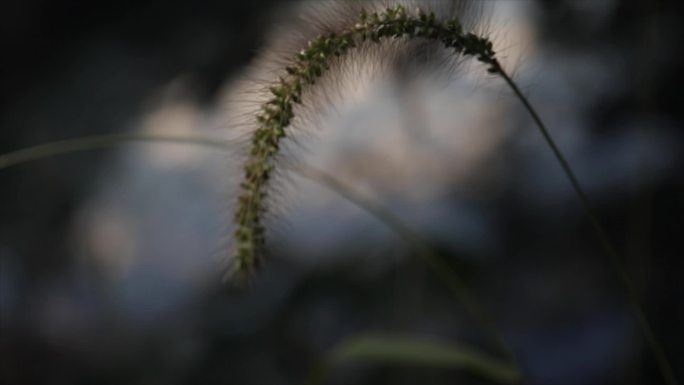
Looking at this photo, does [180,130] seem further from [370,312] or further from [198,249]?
[370,312]

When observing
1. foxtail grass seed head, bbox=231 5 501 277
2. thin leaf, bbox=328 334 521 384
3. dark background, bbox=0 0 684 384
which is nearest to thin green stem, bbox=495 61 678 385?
foxtail grass seed head, bbox=231 5 501 277

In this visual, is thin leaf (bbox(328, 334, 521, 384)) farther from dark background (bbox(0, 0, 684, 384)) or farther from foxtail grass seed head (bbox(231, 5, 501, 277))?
dark background (bbox(0, 0, 684, 384))

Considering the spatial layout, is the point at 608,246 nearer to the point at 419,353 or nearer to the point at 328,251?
the point at 419,353

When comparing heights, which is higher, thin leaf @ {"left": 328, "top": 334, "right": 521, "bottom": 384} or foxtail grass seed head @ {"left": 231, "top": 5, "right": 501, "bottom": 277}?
foxtail grass seed head @ {"left": 231, "top": 5, "right": 501, "bottom": 277}

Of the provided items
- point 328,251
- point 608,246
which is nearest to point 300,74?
point 608,246

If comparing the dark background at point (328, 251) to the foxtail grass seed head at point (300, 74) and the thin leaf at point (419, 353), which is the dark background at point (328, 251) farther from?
the thin leaf at point (419, 353)

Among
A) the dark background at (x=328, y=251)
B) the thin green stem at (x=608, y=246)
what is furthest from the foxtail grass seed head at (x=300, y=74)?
the dark background at (x=328, y=251)
